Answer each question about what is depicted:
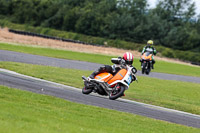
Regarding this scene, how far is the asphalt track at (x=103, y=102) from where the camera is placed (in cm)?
1326

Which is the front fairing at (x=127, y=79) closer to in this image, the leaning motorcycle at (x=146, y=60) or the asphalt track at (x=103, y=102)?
the asphalt track at (x=103, y=102)

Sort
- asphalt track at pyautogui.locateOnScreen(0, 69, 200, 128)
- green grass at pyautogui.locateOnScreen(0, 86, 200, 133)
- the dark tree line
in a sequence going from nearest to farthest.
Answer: green grass at pyautogui.locateOnScreen(0, 86, 200, 133) → asphalt track at pyautogui.locateOnScreen(0, 69, 200, 128) → the dark tree line

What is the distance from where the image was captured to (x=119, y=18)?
83562 millimetres

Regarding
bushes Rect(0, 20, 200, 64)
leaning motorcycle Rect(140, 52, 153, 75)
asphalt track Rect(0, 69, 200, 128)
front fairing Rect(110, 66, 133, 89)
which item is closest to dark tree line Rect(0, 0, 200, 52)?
bushes Rect(0, 20, 200, 64)

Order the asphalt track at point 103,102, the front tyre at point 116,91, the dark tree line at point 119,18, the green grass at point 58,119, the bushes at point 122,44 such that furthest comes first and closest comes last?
the dark tree line at point 119,18
the bushes at point 122,44
the asphalt track at point 103,102
the front tyre at point 116,91
the green grass at point 58,119

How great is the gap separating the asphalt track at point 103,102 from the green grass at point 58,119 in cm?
158

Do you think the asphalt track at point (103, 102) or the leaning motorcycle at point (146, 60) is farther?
the leaning motorcycle at point (146, 60)

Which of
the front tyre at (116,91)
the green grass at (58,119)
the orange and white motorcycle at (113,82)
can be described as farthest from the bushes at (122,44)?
the green grass at (58,119)

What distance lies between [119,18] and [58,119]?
76235 mm

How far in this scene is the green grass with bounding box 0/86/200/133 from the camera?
24.4 feet

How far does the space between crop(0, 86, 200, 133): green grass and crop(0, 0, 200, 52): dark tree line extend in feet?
225

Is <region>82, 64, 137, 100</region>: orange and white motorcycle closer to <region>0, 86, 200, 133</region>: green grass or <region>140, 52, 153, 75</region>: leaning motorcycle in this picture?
<region>0, 86, 200, 133</region>: green grass

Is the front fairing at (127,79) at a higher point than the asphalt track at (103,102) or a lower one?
higher

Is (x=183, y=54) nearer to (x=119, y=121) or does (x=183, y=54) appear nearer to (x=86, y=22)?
(x=86, y=22)
